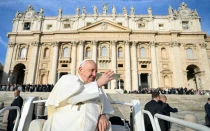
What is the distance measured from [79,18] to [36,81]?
15992 mm

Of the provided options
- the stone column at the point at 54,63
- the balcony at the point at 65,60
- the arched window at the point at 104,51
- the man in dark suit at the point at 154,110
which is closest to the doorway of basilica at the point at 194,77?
the arched window at the point at 104,51

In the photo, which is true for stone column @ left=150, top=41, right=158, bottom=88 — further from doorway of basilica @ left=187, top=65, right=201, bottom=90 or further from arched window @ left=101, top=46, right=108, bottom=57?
arched window @ left=101, top=46, right=108, bottom=57

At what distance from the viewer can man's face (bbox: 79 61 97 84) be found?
5.99ft

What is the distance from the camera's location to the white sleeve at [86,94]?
4.87 feet

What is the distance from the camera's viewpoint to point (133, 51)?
2675 centimetres

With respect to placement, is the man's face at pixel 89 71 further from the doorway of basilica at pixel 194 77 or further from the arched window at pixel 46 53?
the doorway of basilica at pixel 194 77

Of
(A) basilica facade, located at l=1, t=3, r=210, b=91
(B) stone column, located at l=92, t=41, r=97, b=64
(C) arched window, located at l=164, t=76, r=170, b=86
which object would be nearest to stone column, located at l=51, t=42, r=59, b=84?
(A) basilica facade, located at l=1, t=3, r=210, b=91

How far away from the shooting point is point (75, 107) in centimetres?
153

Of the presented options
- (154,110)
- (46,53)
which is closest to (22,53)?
(46,53)

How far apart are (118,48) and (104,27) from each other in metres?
5.20

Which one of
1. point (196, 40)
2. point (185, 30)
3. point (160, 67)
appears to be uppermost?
point (185, 30)

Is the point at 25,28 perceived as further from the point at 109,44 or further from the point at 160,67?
the point at 160,67

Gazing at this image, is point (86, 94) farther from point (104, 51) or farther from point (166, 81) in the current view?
point (166, 81)

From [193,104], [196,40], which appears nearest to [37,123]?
[193,104]
